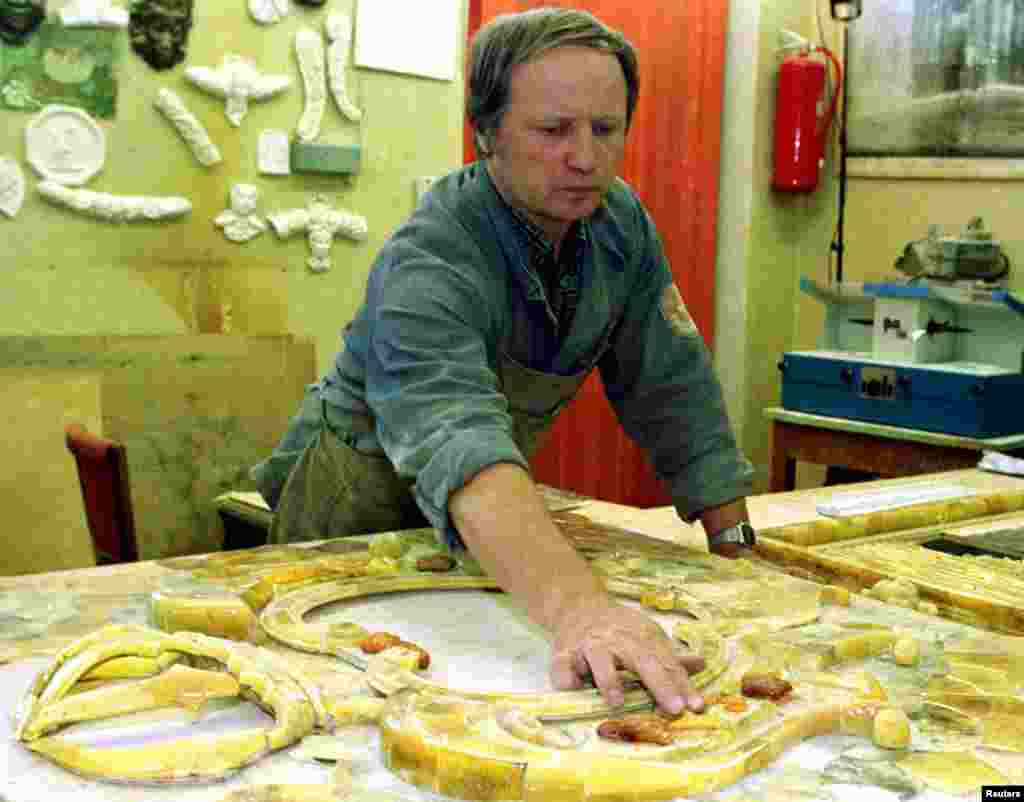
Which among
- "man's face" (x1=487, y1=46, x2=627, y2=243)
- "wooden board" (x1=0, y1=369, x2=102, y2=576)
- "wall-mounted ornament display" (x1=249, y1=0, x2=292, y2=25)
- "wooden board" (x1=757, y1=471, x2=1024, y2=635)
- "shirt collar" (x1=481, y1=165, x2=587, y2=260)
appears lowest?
"wooden board" (x1=0, y1=369, x2=102, y2=576)

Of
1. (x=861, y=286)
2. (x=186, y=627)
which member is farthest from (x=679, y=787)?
(x=861, y=286)

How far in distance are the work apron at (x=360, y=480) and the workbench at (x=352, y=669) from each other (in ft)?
1.44

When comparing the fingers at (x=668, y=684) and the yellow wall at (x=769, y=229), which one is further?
the yellow wall at (x=769, y=229)

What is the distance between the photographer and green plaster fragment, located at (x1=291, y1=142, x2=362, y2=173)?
12.8 feet

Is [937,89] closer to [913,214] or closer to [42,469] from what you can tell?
[913,214]

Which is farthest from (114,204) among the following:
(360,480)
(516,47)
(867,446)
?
(867,446)

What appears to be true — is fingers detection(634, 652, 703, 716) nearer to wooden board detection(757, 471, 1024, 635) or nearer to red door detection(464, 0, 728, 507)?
wooden board detection(757, 471, 1024, 635)

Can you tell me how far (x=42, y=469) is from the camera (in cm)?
360

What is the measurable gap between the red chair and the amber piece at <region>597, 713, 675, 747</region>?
5.39ft

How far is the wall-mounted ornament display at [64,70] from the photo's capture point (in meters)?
3.44

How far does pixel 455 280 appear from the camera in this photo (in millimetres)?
1783

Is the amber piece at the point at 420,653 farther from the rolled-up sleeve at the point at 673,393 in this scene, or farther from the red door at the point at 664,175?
the red door at the point at 664,175

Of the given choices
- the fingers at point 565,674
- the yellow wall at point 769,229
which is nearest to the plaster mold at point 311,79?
the yellow wall at point 769,229

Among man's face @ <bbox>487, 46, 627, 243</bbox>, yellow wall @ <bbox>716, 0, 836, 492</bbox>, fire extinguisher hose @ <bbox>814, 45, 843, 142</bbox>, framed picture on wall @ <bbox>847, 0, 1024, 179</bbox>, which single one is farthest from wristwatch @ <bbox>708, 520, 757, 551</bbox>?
fire extinguisher hose @ <bbox>814, 45, 843, 142</bbox>
